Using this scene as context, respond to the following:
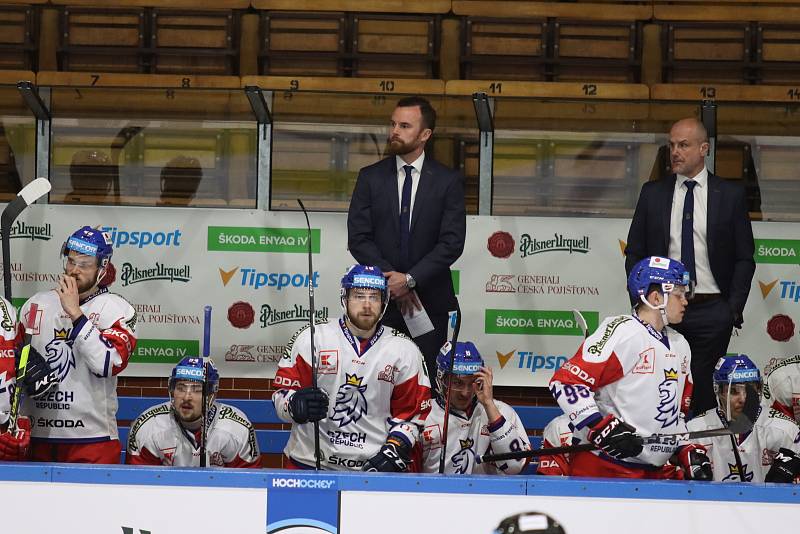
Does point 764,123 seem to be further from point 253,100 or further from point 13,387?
point 13,387

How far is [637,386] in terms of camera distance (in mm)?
4246

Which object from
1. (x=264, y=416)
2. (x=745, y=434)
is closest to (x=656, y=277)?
(x=745, y=434)

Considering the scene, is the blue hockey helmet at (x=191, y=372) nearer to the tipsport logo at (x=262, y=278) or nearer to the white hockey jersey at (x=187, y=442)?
the white hockey jersey at (x=187, y=442)

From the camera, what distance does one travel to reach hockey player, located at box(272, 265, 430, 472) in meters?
4.67

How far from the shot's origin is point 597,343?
4.21 m

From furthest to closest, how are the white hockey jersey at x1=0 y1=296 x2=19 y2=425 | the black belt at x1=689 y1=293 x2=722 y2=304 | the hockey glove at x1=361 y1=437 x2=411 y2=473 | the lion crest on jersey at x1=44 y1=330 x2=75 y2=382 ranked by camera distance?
the black belt at x1=689 y1=293 x2=722 y2=304 < the lion crest on jersey at x1=44 y1=330 x2=75 y2=382 < the hockey glove at x1=361 y1=437 x2=411 y2=473 < the white hockey jersey at x1=0 y1=296 x2=19 y2=425

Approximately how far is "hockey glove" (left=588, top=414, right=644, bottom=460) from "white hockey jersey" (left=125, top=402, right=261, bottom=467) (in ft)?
7.03

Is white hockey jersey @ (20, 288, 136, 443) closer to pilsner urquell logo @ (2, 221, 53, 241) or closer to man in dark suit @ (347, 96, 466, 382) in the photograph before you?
man in dark suit @ (347, 96, 466, 382)

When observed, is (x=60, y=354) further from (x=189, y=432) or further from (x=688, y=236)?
(x=688, y=236)

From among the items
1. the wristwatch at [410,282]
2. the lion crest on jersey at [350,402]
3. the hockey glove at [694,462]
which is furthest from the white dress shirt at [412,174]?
the hockey glove at [694,462]

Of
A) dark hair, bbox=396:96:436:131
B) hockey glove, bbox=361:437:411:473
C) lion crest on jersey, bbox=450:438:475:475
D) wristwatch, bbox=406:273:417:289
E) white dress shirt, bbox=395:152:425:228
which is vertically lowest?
lion crest on jersey, bbox=450:438:475:475

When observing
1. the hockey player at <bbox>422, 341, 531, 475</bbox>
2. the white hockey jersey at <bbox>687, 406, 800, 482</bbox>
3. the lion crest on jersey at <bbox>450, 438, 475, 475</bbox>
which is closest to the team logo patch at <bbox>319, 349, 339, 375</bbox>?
the hockey player at <bbox>422, 341, 531, 475</bbox>

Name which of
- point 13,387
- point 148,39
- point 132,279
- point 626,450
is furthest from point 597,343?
point 148,39

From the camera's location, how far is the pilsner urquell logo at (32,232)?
638 cm
